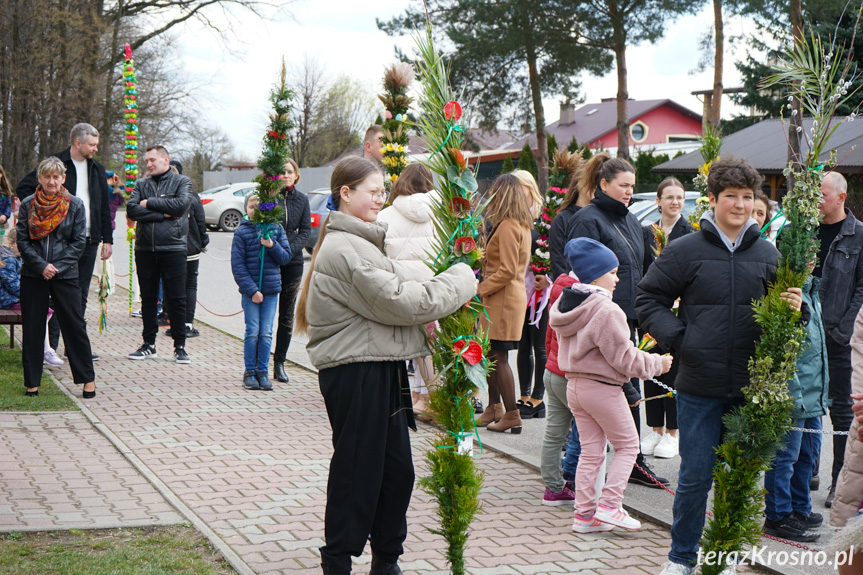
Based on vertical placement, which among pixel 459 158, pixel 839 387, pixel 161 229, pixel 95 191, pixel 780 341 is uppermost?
pixel 459 158

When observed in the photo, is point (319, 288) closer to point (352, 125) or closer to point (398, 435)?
point (398, 435)

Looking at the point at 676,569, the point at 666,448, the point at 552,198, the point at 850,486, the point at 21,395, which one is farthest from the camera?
the point at 552,198

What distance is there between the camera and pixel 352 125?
6819cm

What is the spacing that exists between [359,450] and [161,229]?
6.36 m

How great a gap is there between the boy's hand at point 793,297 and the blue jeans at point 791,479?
174 cm

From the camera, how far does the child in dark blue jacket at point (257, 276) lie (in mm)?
9070

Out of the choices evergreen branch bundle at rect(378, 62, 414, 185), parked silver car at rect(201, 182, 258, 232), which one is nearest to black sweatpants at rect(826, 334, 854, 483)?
evergreen branch bundle at rect(378, 62, 414, 185)

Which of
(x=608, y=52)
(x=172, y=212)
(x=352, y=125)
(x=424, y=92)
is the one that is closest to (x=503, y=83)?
(x=608, y=52)

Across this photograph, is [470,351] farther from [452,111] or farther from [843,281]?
[843,281]

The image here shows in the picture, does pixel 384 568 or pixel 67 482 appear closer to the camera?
pixel 384 568

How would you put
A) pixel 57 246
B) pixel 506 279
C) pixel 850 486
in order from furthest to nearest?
1. pixel 57 246
2. pixel 506 279
3. pixel 850 486

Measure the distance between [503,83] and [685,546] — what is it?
26684mm

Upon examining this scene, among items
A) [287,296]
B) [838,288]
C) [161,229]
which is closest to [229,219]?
[161,229]

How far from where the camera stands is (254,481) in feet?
→ 20.3
